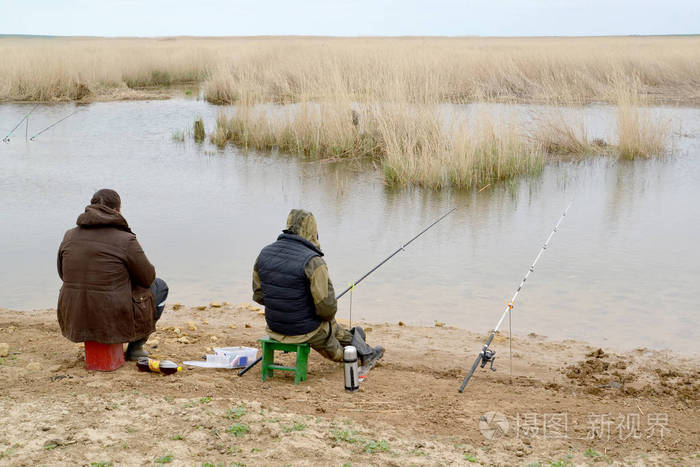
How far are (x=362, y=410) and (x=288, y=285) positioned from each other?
0.83 meters

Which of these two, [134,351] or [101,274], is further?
[134,351]

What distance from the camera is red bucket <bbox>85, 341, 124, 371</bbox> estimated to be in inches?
180

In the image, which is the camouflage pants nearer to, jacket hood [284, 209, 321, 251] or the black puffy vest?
the black puffy vest

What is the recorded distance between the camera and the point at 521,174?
12.2 m

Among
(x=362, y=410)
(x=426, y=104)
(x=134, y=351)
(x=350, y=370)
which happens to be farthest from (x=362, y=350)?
(x=426, y=104)

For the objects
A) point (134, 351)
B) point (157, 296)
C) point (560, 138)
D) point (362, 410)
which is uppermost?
point (560, 138)

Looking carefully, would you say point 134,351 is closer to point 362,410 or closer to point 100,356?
point 100,356

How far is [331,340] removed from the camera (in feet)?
15.4

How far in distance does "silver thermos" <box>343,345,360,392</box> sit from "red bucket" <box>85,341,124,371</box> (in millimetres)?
1373

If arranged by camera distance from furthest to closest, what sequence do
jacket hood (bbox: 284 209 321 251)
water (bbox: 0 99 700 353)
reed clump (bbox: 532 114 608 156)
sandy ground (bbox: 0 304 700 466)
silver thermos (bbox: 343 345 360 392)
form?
reed clump (bbox: 532 114 608 156), water (bbox: 0 99 700 353), jacket hood (bbox: 284 209 321 251), silver thermos (bbox: 343 345 360 392), sandy ground (bbox: 0 304 700 466)

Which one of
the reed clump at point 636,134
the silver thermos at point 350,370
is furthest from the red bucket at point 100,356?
the reed clump at point 636,134

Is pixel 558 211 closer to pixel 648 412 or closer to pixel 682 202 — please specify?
pixel 682 202

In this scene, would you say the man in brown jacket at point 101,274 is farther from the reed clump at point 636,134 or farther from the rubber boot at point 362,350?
the reed clump at point 636,134

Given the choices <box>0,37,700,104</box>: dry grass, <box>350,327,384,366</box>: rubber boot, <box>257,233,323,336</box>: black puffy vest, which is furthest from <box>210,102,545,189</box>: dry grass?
<box>257,233,323,336</box>: black puffy vest
